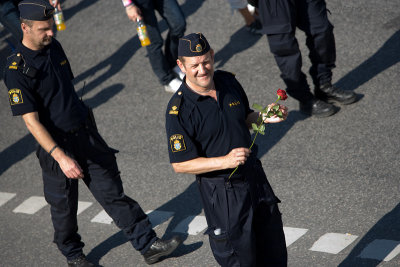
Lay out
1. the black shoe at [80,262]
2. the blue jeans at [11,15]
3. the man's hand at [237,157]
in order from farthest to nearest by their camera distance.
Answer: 1. the blue jeans at [11,15]
2. the black shoe at [80,262]
3. the man's hand at [237,157]

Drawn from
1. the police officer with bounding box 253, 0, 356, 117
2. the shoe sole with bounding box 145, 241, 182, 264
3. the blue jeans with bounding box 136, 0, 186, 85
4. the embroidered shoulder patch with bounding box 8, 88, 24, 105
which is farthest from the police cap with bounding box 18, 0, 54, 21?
the blue jeans with bounding box 136, 0, 186, 85

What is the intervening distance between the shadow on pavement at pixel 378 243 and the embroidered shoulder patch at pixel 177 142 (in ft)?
5.57

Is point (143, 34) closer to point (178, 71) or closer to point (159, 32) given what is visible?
point (159, 32)

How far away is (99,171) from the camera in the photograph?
5.12 meters

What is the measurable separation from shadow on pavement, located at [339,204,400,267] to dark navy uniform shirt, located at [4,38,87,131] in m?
2.39

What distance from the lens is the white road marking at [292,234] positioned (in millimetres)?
5023

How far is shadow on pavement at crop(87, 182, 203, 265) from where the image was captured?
5363 millimetres

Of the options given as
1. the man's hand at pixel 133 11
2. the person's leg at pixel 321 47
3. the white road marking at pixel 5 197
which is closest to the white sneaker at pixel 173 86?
the man's hand at pixel 133 11

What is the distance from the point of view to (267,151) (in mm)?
6277

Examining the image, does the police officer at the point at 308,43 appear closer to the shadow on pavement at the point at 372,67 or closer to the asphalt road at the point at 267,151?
the asphalt road at the point at 267,151

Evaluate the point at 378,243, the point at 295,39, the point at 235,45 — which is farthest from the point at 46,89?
the point at 235,45

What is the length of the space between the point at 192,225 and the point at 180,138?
2012 mm

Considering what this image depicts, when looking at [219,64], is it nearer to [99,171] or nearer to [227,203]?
[99,171]

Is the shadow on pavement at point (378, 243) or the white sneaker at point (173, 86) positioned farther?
the white sneaker at point (173, 86)
